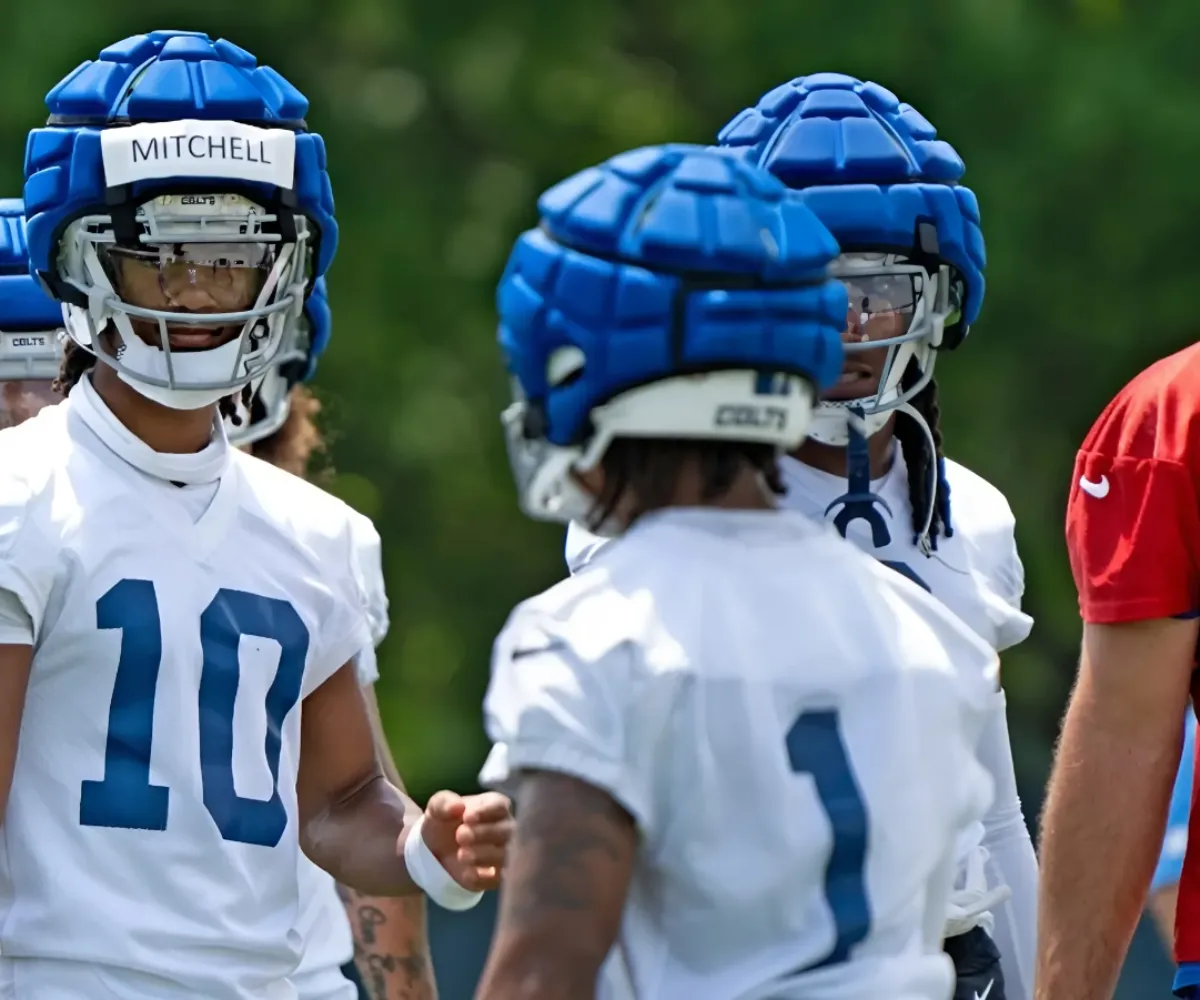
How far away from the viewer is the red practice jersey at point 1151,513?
12.6ft

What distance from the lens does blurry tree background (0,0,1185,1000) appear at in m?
11.1

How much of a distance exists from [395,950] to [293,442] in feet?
3.79

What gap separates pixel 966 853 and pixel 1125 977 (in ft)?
15.0

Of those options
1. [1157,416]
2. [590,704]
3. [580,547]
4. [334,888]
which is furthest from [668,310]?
[334,888]

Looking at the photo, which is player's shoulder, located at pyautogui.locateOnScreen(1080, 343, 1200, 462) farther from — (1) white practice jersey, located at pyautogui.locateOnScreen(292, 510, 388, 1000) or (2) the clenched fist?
(1) white practice jersey, located at pyautogui.locateOnScreen(292, 510, 388, 1000)

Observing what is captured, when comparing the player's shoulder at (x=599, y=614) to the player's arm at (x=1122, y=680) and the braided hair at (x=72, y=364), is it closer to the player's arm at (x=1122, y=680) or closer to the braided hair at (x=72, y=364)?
the player's arm at (x=1122, y=680)

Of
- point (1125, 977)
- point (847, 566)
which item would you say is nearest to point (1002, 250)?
point (1125, 977)

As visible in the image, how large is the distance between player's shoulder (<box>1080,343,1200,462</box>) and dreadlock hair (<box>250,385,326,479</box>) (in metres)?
2.31

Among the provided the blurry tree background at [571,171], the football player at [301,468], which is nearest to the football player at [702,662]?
the football player at [301,468]

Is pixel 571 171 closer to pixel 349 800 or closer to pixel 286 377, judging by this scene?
pixel 286 377

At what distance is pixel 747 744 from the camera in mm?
2787

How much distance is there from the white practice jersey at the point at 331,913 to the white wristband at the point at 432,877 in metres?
0.87

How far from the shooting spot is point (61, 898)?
3.64 metres

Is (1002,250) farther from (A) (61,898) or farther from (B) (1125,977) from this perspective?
(A) (61,898)
